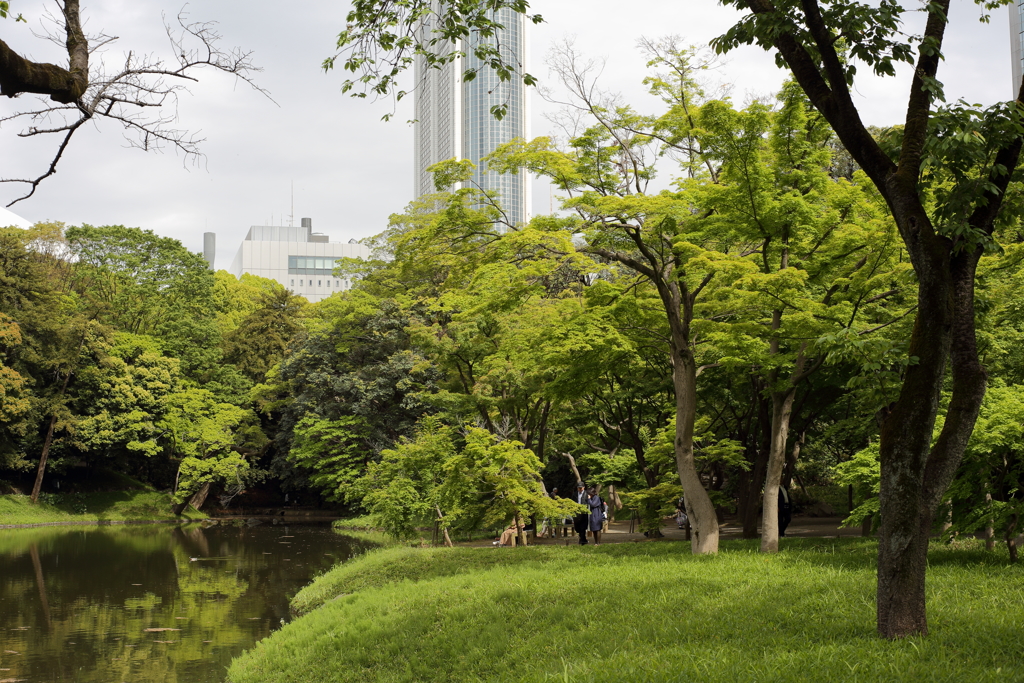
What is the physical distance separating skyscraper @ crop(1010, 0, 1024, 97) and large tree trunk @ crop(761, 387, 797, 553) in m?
10.0

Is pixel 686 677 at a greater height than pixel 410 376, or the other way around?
pixel 410 376

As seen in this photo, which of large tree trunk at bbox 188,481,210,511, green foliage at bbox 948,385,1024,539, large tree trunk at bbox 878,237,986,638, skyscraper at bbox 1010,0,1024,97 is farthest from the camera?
large tree trunk at bbox 188,481,210,511

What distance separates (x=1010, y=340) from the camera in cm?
1188

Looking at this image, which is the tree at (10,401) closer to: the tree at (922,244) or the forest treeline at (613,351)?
the forest treeline at (613,351)

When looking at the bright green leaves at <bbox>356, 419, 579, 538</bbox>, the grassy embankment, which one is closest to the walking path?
the bright green leaves at <bbox>356, 419, 579, 538</bbox>

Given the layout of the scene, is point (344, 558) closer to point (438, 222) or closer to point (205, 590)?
point (205, 590)

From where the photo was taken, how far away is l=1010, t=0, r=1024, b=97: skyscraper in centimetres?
1750

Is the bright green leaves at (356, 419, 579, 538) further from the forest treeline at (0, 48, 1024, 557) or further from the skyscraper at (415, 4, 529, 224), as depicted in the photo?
the skyscraper at (415, 4, 529, 224)

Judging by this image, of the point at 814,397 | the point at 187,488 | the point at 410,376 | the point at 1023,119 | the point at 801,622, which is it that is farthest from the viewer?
the point at 187,488

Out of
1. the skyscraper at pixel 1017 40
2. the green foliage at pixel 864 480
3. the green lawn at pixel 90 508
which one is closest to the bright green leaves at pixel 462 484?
the green foliage at pixel 864 480

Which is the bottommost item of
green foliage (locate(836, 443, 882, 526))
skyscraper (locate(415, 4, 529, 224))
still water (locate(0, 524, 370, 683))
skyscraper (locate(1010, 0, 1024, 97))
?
still water (locate(0, 524, 370, 683))

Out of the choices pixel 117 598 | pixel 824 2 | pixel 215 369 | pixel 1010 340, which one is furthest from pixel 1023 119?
pixel 215 369

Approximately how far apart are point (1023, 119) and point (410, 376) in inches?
1039

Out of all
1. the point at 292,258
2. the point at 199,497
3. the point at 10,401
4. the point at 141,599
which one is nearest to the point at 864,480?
the point at 141,599
